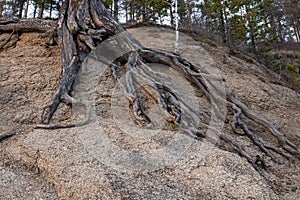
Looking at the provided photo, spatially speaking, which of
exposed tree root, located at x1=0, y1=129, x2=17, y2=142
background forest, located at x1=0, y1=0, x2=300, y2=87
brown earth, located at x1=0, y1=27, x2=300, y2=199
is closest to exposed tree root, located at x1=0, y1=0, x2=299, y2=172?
brown earth, located at x1=0, y1=27, x2=300, y2=199

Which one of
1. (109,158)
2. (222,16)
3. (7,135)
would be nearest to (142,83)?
(109,158)

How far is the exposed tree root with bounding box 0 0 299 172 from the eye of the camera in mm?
4223

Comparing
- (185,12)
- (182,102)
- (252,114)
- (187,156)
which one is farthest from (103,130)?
(185,12)

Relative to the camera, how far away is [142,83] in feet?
16.3

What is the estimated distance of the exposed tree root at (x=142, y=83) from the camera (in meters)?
4.22

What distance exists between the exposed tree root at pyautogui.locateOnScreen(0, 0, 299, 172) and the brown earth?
15 cm

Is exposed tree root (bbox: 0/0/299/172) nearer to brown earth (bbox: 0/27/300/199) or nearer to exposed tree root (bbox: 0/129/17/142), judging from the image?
brown earth (bbox: 0/27/300/199)

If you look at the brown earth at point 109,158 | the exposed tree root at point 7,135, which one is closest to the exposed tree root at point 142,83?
the brown earth at point 109,158

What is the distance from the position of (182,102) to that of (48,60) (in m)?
2.80

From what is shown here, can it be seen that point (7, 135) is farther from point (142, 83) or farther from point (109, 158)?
point (142, 83)

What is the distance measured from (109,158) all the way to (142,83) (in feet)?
6.20

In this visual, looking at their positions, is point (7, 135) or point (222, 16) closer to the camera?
point (7, 135)

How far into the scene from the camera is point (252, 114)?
5008 millimetres

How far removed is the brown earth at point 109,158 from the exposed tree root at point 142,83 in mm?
153
